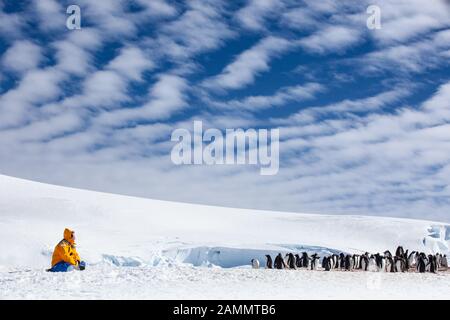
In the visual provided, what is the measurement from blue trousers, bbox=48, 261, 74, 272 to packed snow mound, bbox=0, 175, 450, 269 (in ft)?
23.8

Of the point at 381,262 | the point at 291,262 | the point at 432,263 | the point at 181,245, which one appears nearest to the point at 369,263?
the point at 381,262

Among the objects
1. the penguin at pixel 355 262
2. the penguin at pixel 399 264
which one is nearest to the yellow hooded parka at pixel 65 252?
the penguin at pixel 355 262

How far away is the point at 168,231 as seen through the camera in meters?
26.5

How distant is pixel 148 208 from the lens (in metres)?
32.1

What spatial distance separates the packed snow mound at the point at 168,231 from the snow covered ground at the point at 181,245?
0.04m

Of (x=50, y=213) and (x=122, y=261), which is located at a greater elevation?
(x=50, y=213)

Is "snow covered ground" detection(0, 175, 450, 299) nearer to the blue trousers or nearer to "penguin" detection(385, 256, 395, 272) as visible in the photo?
the blue trousers

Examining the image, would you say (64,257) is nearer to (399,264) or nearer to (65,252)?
(65,252)

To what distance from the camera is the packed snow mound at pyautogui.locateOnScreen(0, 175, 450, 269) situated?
2088 centimetres

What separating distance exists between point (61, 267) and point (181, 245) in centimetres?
1199
